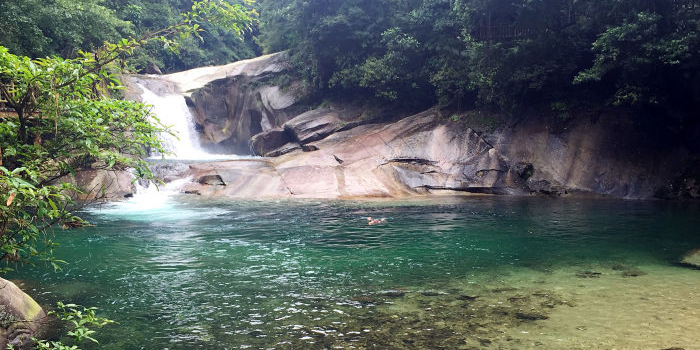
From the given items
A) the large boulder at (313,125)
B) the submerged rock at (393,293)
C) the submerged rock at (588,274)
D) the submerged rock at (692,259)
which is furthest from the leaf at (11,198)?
the large boulder at (313,125)

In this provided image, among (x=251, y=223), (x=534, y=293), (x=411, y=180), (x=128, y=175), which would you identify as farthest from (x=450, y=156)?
(x=534, y=293)

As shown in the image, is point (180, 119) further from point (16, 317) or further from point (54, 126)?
point (54, 126)

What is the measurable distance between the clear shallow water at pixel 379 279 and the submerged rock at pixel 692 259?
33cm

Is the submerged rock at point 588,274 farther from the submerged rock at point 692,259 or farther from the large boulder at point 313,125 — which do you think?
the large boulder at point 313,125

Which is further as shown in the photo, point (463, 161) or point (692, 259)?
point (463, 161)

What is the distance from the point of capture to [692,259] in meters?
10.9

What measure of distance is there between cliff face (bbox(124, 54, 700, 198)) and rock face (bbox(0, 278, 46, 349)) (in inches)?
651

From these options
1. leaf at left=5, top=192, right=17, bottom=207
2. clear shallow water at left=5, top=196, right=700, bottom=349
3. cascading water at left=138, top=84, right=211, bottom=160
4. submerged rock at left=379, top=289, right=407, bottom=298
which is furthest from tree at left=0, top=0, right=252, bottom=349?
cascading water at left=138, top=84, right=211, bottom=160

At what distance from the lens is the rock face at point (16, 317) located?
254 inches

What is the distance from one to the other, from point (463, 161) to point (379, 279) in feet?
56.0

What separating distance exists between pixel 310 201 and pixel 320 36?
45.4ft

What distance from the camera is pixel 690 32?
59.9ft

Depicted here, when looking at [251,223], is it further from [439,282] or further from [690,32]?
[690,32]

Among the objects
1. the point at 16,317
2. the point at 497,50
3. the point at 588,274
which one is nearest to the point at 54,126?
the point at 16,317
